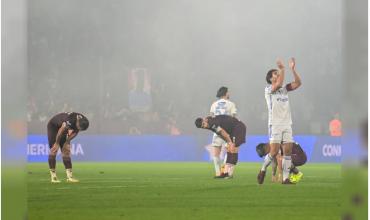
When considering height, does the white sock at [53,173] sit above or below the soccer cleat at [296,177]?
above

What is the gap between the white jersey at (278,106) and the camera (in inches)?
161

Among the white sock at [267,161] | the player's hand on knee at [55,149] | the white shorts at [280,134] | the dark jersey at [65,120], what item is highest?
the dark jersey at [65,120]

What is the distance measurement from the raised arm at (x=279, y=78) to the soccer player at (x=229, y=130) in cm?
36

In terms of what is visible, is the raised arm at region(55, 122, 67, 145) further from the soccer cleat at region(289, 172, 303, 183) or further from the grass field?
the soccer cleat at region(289, 172, 303, 183)

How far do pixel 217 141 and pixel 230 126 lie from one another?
157mm

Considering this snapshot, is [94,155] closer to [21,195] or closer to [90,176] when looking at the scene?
[90,176]

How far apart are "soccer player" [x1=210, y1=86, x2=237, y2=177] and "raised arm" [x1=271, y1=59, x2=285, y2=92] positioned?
0.34 meters

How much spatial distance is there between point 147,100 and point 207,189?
2.57 ft

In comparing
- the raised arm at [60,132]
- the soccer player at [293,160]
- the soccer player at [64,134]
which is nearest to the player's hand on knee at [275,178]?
the soccer player at [293,160]

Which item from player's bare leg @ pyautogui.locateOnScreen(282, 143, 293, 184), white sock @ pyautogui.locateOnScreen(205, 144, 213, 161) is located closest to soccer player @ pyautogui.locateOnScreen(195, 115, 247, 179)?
white sock @ pyautogui.locateOnScreen(205, 144, 213, 161)

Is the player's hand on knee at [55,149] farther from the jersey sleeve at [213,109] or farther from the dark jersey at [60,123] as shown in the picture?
the jersey sleeve at [213,109]

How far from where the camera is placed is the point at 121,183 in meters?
3.89

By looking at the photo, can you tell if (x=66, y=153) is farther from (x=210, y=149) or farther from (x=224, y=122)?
(x=224, y=122)

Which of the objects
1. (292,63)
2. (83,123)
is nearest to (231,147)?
(292,63)
